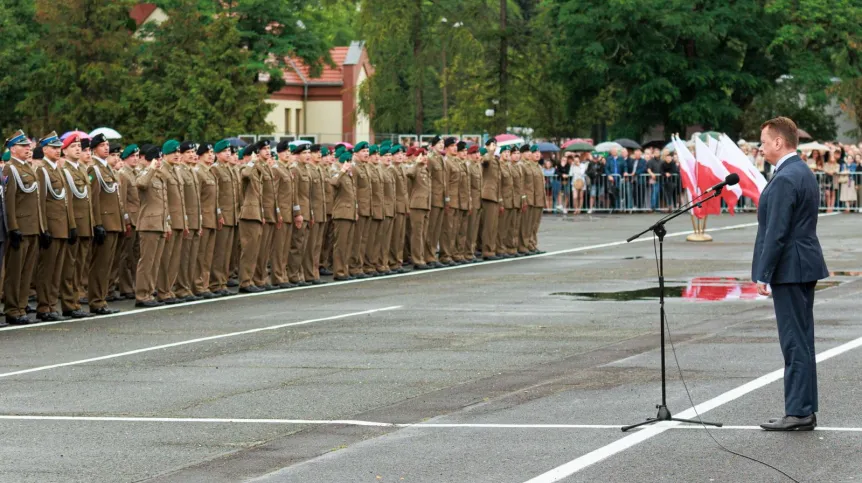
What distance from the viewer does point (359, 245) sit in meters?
23.4

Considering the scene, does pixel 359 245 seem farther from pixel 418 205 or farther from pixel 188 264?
pixel 188 264

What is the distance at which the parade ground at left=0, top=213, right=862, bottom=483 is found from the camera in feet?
29.0

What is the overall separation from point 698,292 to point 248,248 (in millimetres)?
6073

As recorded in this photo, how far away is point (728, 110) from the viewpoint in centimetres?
5403

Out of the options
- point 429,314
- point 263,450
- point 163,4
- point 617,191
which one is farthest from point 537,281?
point 163,4

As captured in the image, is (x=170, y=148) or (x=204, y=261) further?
(x=204, y=261)

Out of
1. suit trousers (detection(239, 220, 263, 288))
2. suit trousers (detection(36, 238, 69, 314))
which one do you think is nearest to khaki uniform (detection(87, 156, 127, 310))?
suit trousers (detection(36, 238, 69, 314))

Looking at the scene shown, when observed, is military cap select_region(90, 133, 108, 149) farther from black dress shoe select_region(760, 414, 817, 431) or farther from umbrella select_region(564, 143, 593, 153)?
umbrella select_region(564, 143, 593, 153)

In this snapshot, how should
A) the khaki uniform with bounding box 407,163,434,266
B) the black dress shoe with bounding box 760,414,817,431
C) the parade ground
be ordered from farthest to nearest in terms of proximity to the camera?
the khaki uniform with bounding box 407,163,434,266
the black dress shoe with bounding box 760,414,817,431
the parade ground

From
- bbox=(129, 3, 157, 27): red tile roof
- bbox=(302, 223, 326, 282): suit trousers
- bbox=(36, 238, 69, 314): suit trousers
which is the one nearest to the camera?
bbox=(36, 238, 69, 314): suit trousers

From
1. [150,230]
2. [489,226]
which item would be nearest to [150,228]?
[150,230]

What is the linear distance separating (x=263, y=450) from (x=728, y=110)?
46480 millimetres

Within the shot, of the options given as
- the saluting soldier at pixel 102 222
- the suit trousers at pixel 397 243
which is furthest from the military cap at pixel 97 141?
the suit trousers at pixel 397 243

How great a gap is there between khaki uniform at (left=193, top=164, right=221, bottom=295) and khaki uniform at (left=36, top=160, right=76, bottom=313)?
2559 mm
